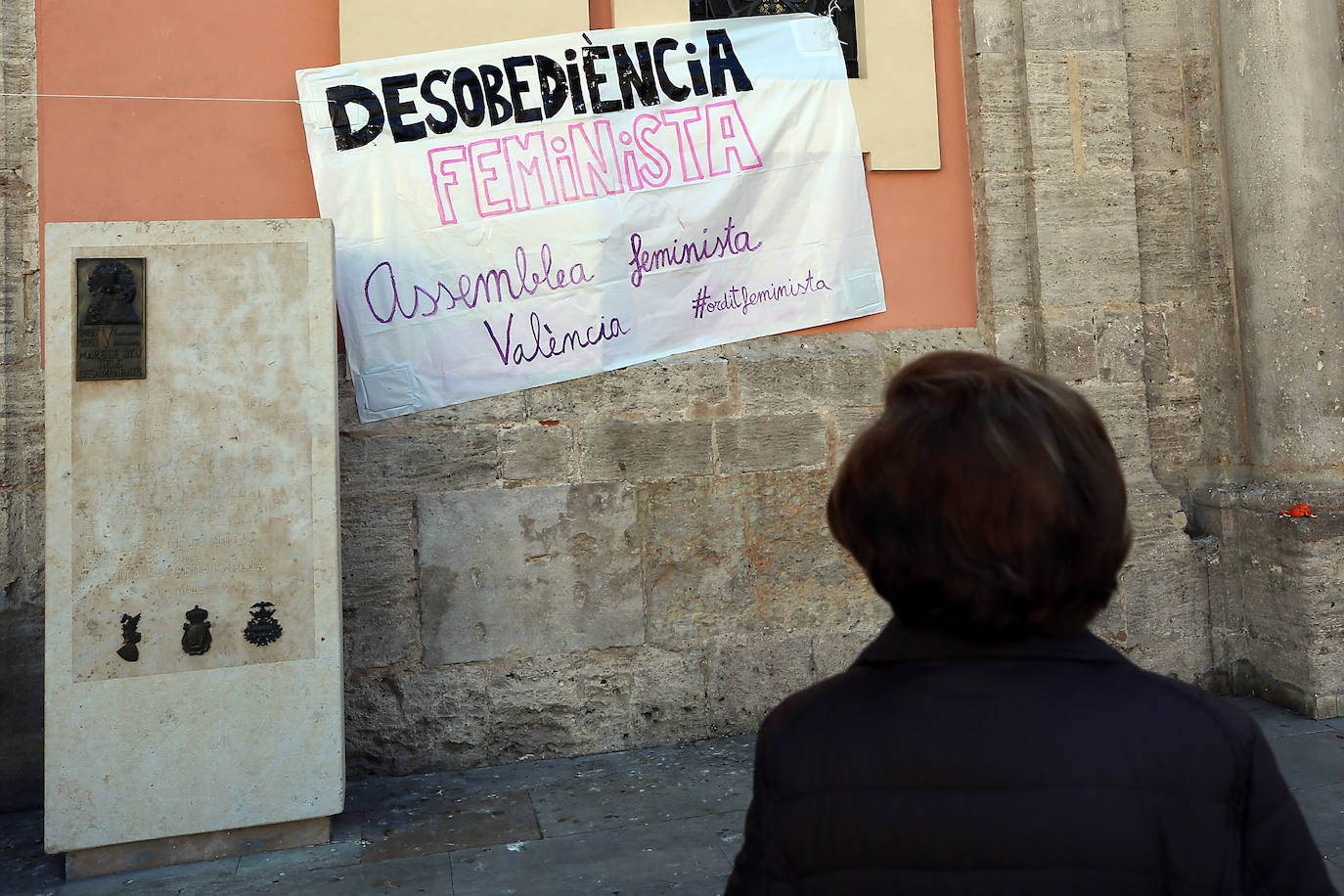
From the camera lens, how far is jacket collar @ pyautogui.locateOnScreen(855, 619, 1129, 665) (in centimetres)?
104

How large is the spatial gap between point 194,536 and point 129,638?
0.36 metres

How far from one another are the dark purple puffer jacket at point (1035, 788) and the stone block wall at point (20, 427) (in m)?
3.66

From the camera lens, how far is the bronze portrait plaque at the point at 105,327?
3129 millimetres

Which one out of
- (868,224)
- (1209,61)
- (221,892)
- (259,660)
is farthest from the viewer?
(1209,61)

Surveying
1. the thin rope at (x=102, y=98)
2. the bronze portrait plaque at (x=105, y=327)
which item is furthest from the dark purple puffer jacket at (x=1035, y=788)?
the thin rope at (x=102, y=98)

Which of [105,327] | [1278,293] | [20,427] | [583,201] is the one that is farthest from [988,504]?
[1278,293]

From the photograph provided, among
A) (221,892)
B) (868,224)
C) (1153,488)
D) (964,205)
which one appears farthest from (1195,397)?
(221,892)

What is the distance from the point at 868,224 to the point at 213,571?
9.64 feet

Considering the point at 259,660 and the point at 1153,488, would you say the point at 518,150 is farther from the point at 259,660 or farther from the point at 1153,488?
the point at 1153,488

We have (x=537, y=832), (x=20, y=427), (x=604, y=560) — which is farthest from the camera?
(x=604, y=560)

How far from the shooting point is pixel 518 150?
4129mm

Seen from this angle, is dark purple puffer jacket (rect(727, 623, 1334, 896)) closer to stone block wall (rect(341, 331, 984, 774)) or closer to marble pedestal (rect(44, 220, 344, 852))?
marble pedestal (rect(44, 220, 344, 852))

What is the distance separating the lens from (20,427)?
12.4 ft

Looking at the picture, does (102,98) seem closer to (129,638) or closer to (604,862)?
A: (129,638)
